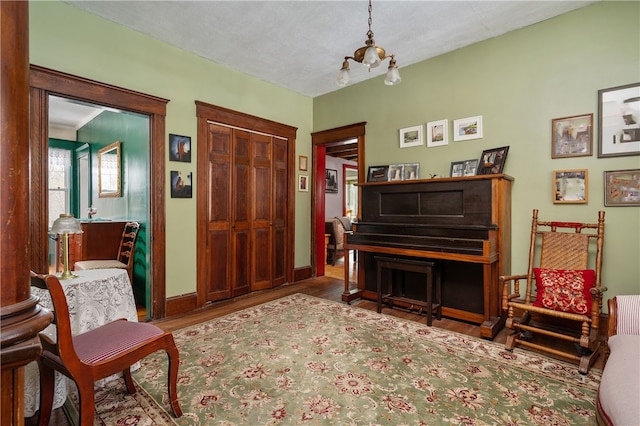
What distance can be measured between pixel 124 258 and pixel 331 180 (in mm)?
5429

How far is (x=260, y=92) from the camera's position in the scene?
4539mm

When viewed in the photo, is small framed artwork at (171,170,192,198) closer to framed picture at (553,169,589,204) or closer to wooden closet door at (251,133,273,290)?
wooden closet door at (251,133,273,290)

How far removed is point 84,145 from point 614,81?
7926 millimetres

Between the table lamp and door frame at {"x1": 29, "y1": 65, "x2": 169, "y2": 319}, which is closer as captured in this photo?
the table lamp

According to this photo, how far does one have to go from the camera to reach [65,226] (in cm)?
210

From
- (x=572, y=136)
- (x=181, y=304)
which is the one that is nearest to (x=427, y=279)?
(x=572, y=136)

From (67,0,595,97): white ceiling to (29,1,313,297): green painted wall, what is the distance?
137 mm

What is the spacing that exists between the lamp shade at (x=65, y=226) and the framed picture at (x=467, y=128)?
3.76m

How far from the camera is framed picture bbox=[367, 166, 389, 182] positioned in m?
4.26

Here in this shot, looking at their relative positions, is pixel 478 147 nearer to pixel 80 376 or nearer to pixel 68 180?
pixel 80 376

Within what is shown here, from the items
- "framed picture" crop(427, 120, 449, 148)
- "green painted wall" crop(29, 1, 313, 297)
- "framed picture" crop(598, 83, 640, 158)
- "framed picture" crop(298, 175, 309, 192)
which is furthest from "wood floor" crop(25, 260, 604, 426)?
"framed picture" crop(427, 120, 449, 148)

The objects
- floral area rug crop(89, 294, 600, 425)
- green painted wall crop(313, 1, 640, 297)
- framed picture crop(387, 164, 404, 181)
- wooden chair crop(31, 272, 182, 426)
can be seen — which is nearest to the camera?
wooden chair crop(31, 272, 182, 426)

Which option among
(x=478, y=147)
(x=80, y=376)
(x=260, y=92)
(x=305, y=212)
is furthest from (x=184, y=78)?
(x=478, y=147)

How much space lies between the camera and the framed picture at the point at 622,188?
268cm
